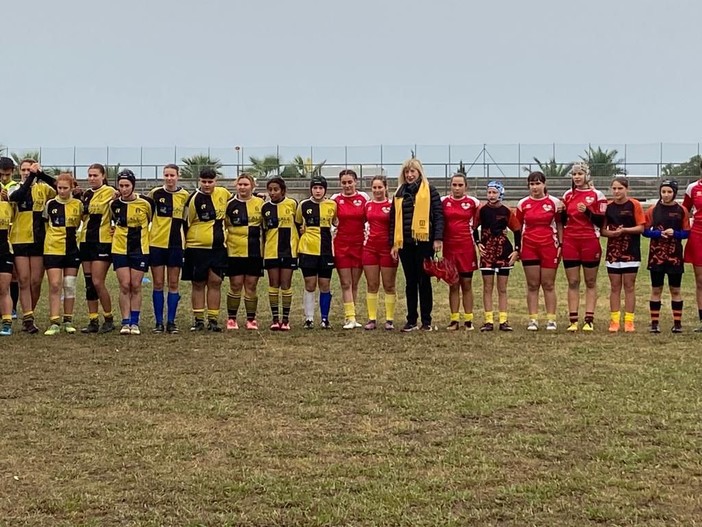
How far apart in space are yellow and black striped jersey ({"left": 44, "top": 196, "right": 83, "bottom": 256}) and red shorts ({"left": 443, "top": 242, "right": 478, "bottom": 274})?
4.10m

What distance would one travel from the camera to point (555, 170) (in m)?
43.8

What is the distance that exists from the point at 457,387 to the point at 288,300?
3586 millimetres

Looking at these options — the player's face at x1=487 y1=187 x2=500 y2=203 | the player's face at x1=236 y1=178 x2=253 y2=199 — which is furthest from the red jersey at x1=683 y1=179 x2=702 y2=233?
the player's face at x1=236 y1=178 x2=253 y2=199

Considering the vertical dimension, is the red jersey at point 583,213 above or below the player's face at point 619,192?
below

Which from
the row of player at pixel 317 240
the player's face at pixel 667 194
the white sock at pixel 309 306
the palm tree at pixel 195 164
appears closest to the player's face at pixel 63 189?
the row of player at pixel 317 240

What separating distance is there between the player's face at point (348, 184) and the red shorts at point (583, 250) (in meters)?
2.45

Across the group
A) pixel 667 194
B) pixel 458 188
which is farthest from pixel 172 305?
pixel 667 194

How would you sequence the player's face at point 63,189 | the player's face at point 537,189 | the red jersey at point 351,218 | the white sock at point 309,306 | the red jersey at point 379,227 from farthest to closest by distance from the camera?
the white sock at point 309,306 → the red jersey at point 351,218 → the red jersey at point 379,227 → the player's face at point 537,189 → the player's face at point 63,189

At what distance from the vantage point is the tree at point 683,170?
42.8 metres

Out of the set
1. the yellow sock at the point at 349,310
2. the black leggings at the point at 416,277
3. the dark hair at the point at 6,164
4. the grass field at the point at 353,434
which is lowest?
the grass field at the point at 353,434

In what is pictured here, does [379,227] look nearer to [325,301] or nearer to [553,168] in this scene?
[325,301]

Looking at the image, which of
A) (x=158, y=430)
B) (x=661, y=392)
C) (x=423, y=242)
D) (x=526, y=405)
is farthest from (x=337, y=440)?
(x=423, y=242)

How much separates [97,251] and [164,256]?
2.35 feet

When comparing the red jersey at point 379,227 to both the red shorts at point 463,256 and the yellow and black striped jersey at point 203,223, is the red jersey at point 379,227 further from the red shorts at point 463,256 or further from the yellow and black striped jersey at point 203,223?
the yellow and black striped jersey at point 203,223
